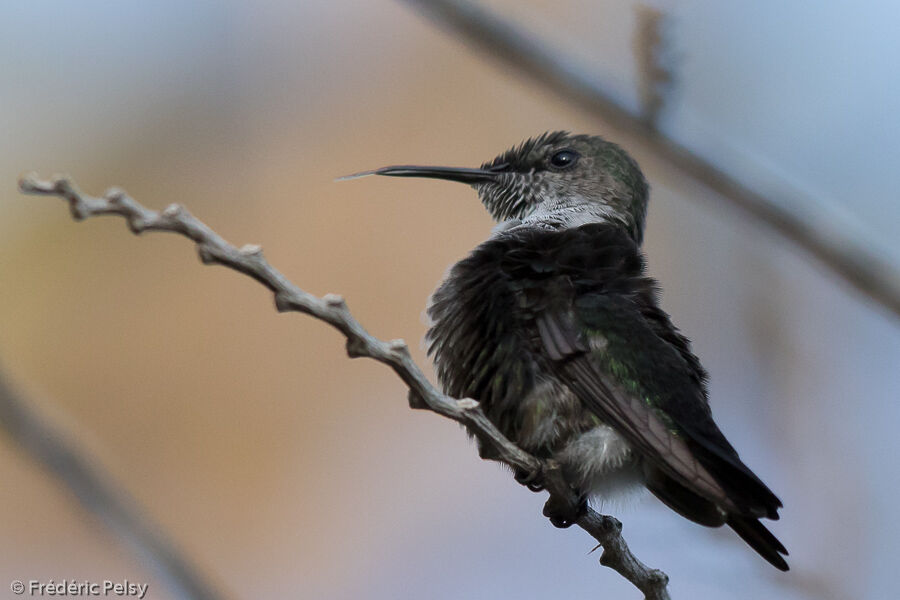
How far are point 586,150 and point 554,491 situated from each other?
1.76m

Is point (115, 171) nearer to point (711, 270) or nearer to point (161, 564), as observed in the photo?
point (711, 270)

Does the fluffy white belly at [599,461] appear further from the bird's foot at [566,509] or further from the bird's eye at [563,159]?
the bird's eye at [563,159]

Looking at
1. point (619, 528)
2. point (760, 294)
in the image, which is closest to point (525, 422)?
point (619, 528)

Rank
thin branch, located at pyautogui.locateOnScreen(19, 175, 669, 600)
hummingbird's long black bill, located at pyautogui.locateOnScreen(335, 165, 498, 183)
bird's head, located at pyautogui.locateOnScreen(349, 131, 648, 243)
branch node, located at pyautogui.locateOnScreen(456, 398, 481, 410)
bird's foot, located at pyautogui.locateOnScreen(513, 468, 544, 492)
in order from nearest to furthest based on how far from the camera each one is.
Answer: thin branch, located at pyautogui.locateOnScreen(19, 175, 669, 600)
branch node, located at pyautogui.locateOnScreen(456, 398, 481, 410)
bird's foot, located at pyautogui.locateOnScreen(513, 468, 544, 492)
hummingbird's long black bill, located at pyautogui.locateOnScreen(335, 165, 498, 183)
bird's head, located at pyautogui.locateOnScreen(349, 131, 648, 243)

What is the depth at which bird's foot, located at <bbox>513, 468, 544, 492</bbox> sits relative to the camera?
101 inches

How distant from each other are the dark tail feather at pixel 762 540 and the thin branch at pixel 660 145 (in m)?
0.80

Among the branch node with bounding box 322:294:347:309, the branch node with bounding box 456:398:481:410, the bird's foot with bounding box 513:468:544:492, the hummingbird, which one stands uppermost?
the hummingbird

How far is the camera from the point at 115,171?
6.23 metres

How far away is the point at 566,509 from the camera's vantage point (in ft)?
8.45

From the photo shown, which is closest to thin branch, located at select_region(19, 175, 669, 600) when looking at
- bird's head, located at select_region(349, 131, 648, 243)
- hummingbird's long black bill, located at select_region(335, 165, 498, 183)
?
hummingbird's long black bill, located at select_region(335, 165, 498, 183)

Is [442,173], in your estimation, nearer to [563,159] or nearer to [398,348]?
[563,159]

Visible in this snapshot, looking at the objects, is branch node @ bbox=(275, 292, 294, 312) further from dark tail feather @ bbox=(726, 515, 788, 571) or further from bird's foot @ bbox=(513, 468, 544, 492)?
dark tail feather @ bbox=(726, 515, 788, 571)

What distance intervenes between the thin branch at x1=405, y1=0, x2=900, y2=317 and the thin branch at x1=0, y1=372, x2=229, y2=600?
6.04 feet

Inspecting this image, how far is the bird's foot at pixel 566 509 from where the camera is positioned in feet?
8.43
